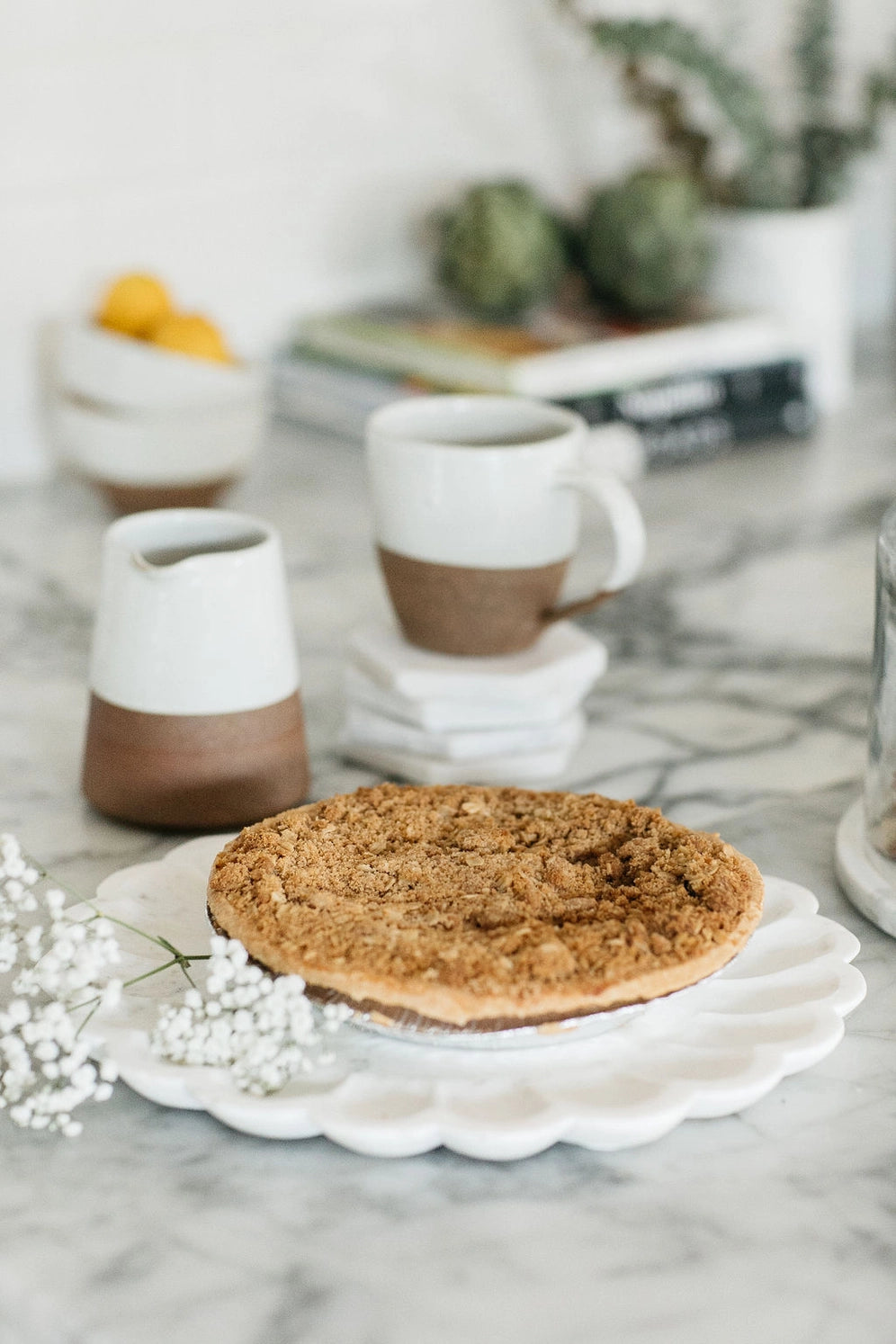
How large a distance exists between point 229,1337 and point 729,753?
474mm

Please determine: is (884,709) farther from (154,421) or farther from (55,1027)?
(154,421)

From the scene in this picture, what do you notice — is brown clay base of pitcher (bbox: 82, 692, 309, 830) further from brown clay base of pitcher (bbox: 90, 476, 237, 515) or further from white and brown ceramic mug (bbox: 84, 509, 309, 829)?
brown clay base of pitcher (bbox: 90, 476, 237, 515)

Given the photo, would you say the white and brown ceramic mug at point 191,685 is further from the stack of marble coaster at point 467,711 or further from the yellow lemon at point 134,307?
the yellow lemon at point 134,307

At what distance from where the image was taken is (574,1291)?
0.45m

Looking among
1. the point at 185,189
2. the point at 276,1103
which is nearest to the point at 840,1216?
the point at 276,1103

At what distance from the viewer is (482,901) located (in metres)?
0.57

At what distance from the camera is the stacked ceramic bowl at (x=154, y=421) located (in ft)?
3.79

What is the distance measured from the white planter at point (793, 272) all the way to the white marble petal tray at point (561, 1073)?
3.29 ft

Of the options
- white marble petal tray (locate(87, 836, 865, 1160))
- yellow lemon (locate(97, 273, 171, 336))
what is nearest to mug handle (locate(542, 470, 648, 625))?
white marble petal tray (locate(87, 836, 865, 1160))

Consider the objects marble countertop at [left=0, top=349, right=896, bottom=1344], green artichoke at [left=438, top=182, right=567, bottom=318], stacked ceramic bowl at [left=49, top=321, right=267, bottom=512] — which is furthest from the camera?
green artichoke at [left=438, top=182, right=567, bottom=318]

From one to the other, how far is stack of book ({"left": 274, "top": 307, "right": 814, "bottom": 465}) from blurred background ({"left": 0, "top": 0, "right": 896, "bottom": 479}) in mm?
101

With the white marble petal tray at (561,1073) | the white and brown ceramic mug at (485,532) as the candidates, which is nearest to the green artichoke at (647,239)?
the white and brown ceramic mug at (485,532)

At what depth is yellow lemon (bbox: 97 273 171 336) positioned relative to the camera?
1271 millimetres

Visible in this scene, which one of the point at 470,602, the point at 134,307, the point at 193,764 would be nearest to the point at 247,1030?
the point at 193,764
